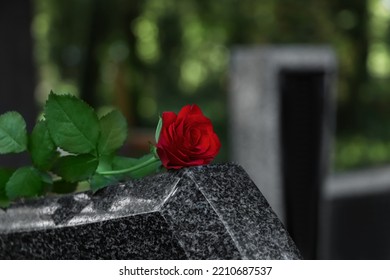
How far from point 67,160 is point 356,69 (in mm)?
18208

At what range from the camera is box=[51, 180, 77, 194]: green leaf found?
2443 millimetres

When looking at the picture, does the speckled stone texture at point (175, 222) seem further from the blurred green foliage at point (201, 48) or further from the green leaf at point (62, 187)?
the blurred green foliage at point (201, 48)

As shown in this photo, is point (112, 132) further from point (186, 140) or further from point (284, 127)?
point (284, 127)

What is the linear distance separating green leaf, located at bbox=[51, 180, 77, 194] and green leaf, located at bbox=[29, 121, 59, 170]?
0.40ft

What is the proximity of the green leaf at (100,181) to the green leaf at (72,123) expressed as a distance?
2.8 inches

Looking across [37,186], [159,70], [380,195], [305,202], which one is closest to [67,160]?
[37,186]

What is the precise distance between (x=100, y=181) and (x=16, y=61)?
29.9ft

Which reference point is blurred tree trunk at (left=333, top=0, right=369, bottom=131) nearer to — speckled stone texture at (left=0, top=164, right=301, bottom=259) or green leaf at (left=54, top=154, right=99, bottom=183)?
green leaf at (left=54, top=154, right=99, bottom=183)

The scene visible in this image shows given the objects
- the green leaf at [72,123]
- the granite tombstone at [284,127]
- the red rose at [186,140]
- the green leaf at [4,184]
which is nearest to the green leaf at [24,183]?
the green leaf at [4,184]

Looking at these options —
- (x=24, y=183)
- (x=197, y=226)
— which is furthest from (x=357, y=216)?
(x=197, y=226)

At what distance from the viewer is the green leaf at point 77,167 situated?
2.17 m

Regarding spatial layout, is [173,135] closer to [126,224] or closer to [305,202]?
[126,224]

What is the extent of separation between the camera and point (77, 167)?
2.20 m

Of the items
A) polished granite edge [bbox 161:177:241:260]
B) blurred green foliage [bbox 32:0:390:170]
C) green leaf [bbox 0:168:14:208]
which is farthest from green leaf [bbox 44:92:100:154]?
blurred green foliage [bbox 32:0:390:170]
